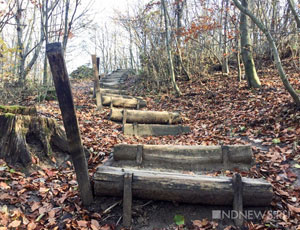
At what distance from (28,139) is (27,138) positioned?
0.02 m

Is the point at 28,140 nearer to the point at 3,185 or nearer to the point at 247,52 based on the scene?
the point at 3,185

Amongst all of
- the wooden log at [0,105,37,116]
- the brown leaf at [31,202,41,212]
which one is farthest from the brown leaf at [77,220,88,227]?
the wooden log at [0,105,37,116]

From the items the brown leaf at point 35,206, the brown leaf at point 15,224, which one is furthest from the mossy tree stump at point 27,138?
the brown leaf at point 15,224

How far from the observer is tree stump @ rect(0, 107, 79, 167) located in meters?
3.22

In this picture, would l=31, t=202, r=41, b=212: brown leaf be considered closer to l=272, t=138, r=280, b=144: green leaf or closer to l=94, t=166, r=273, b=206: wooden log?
l=94, t=166, r=273, b=206: wooden log

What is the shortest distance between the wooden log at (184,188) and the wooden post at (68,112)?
0.52 feet

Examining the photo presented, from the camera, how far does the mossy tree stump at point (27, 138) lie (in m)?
3.22

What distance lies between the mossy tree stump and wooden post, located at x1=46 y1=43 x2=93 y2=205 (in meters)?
1.14

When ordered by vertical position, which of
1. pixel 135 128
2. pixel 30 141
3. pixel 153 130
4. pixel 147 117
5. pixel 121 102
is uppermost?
pixel 121 102

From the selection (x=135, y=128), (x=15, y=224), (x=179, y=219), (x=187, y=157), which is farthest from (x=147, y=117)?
(x=15, y=224)

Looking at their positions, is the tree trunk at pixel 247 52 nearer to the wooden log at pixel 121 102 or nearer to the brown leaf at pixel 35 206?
the wooden log at pixel 121 102

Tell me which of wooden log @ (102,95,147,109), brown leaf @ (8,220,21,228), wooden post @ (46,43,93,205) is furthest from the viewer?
wooden log @ (102,95,147,109)

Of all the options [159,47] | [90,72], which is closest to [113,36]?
[90,72]

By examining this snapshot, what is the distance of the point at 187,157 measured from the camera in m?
3.66
